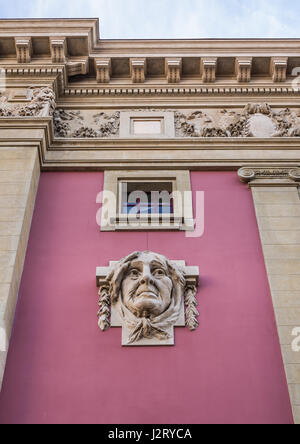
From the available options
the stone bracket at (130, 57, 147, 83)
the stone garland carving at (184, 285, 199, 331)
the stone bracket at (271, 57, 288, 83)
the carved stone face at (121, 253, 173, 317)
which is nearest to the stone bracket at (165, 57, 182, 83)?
the stone bracket at (130, 57, 147, 83)

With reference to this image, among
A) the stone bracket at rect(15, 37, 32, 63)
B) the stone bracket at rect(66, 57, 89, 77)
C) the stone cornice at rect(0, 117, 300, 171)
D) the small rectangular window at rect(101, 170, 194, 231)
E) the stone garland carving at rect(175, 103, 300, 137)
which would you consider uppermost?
the stone bracket at rect(15, 37, 32, 63)

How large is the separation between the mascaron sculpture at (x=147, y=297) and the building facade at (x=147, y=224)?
4cm

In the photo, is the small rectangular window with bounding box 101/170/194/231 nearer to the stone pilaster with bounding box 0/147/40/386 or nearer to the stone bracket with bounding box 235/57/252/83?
the stone pilaster with bounding box 0/147/40/386

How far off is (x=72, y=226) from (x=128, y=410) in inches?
187

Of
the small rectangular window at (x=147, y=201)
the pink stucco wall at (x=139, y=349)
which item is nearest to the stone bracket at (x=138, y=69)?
the small rectangular window at (x=147, y=201)

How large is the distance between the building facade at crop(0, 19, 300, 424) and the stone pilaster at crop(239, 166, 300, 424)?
38 millimetres

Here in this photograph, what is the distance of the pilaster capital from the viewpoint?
535 inches

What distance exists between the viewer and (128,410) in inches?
373

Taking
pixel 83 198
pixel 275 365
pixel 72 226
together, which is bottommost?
pixel 275 365

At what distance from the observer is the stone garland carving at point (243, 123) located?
607 inches

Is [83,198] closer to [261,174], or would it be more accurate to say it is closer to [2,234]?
[2,234]

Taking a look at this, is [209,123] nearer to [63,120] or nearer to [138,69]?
[138,69]

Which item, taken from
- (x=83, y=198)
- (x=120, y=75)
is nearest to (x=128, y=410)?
(x=83, y=198)

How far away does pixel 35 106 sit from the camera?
15.3 meters
